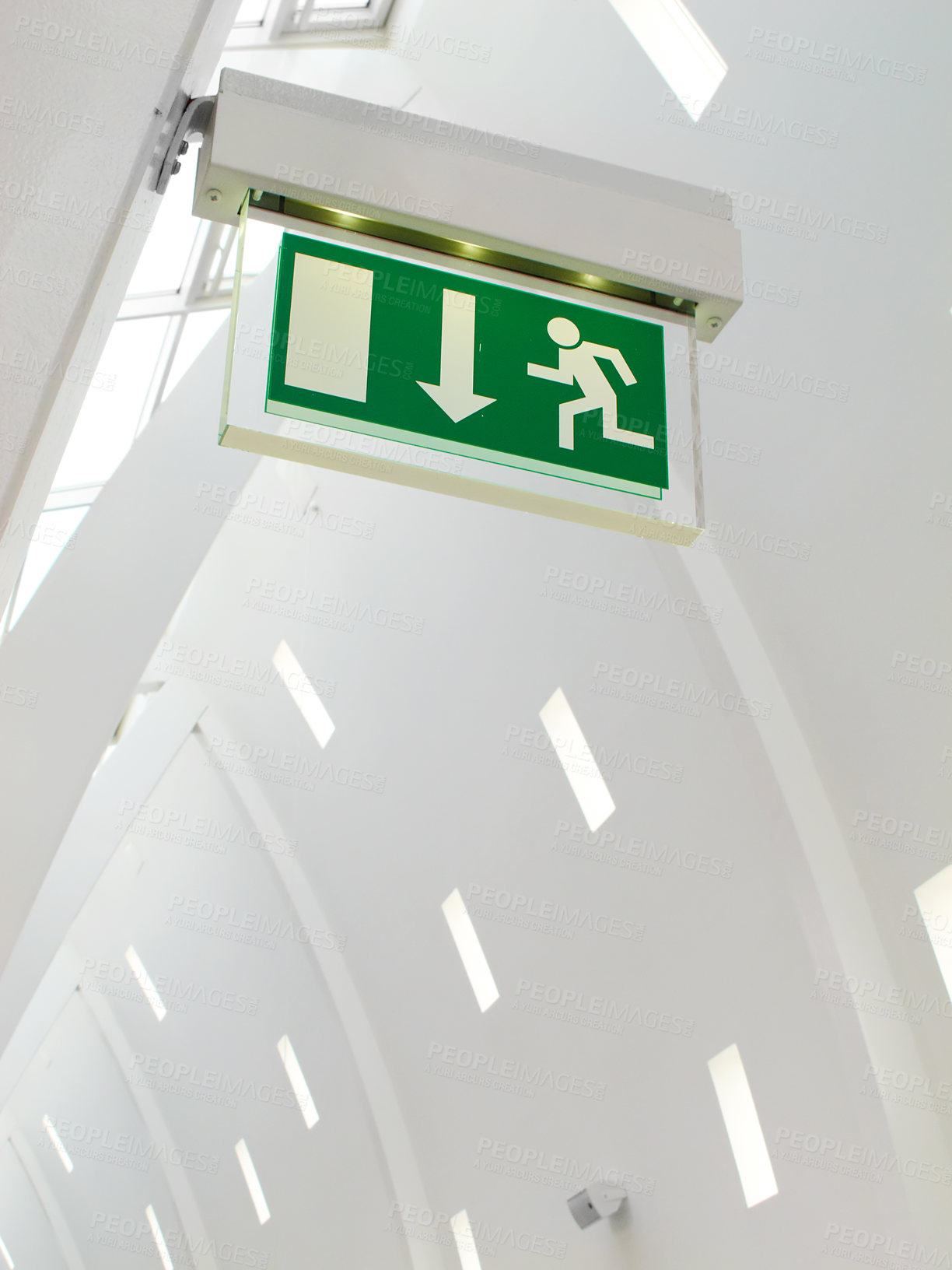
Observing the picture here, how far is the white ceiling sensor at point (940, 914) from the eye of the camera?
695 cm

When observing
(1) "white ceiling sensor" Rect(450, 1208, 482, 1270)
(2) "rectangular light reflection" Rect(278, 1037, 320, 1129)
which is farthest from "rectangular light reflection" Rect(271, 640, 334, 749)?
(1) "white ceiling sensor" Rect(450, 1208, 482, 1270)

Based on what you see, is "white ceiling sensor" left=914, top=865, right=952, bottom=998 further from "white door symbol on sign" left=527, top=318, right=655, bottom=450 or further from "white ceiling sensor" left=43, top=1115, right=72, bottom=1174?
"white ceiling sensor" left=43, top=1115, right=72, bottom=1174

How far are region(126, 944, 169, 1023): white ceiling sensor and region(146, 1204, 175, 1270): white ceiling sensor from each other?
5.32 metres

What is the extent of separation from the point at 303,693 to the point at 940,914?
10935mm

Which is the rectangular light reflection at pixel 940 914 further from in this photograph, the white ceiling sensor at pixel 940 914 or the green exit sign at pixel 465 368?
the green exit sign at pixel 465 368

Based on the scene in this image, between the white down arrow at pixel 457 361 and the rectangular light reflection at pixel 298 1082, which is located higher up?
the rectangular light reflection at pixel 298 1082

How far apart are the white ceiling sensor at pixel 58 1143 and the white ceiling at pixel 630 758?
1293cm

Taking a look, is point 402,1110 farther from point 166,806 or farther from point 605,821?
point 166,806

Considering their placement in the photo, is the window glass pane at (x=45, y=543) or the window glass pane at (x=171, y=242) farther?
the window glass pane at (x=45, y=543)

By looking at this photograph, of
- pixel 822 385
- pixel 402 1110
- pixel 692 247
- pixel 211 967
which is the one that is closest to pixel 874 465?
pixel 822 385

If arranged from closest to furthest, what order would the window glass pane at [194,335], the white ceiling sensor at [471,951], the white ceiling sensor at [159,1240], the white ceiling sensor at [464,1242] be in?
the window glass pane at [194,335] → the white ceiling sensor at [471,951] → the white ceiling sensor at [464,1242] → the white ceiling sensor at [159,1240]

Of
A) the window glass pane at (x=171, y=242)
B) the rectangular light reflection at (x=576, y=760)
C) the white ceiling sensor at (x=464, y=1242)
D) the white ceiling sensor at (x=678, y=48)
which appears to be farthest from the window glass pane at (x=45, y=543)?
the white ceiling sensor at (x=464, y=1242)

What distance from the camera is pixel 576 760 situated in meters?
11.2

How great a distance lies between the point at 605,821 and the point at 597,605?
83.9 inches
